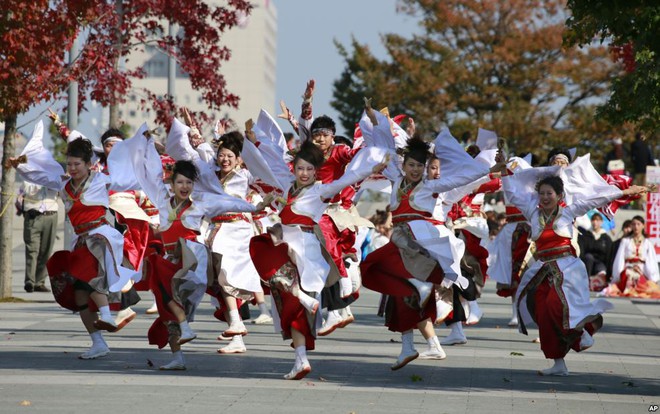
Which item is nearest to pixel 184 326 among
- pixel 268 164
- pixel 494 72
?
pixel 268 164

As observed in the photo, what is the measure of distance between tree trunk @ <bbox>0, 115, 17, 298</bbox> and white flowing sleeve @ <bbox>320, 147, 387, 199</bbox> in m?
8.13

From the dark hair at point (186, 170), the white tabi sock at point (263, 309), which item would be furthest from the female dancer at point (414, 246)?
the white tabi sock at point (263, 309)

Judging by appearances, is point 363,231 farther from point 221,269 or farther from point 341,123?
point 341,123

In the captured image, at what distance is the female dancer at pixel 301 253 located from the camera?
33.7ft

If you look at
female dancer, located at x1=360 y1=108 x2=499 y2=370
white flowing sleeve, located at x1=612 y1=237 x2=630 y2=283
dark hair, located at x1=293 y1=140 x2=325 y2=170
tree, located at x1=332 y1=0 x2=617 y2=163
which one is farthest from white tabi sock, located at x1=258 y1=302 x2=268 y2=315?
tree, located at x1=332 y1=0 x2=617 y2=163

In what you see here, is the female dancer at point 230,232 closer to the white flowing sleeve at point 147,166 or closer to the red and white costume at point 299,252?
the white flowing sleeve at point 147,166

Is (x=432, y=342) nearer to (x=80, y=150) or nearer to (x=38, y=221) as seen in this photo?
(x=80, y=150)

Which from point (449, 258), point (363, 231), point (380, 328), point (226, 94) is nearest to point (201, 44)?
point (226, 94)

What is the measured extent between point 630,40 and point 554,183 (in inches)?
70.1

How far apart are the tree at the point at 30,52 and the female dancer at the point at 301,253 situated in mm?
6353

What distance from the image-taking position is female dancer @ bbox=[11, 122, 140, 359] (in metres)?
11.4

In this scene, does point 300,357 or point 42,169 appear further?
point 42,169

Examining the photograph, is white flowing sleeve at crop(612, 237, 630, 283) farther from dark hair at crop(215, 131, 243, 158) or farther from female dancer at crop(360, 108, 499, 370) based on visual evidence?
female dancer at crop(360, 108, 499, 370)

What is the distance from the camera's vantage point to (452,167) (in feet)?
36.4
